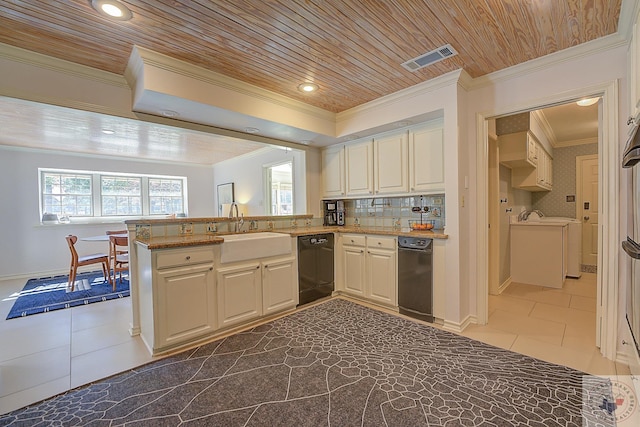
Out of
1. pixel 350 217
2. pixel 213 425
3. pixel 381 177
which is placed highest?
pixel 381 177

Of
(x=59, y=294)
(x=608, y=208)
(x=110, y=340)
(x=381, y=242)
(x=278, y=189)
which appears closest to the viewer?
(x=608, y=208)

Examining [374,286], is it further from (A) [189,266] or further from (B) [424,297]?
(A) [189,266]

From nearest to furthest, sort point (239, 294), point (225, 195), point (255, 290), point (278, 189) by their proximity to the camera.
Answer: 1. point (239, 294)
2. point (255, 290)
3. point (278, 189)
4. point (225, 195)

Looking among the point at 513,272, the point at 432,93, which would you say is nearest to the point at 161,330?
the point at 432,93

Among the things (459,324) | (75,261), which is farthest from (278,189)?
(459,324)

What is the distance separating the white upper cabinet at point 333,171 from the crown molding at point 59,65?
2.54 m

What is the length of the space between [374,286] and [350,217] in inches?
49.9

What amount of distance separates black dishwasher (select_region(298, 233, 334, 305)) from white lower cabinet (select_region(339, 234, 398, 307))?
20 centimetres

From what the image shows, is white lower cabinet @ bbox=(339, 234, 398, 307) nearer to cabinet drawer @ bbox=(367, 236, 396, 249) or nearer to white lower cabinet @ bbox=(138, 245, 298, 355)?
cabinet drawer @ bbox=(367, 236, 396, 249)

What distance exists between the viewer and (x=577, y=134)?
4926 mm

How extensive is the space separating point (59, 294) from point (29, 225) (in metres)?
2.28

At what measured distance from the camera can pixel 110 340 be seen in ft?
8.48

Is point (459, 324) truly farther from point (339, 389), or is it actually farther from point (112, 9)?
point (112, 9)

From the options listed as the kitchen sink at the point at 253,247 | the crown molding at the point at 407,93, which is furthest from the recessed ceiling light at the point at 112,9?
the crown molding at the point at 407,93
